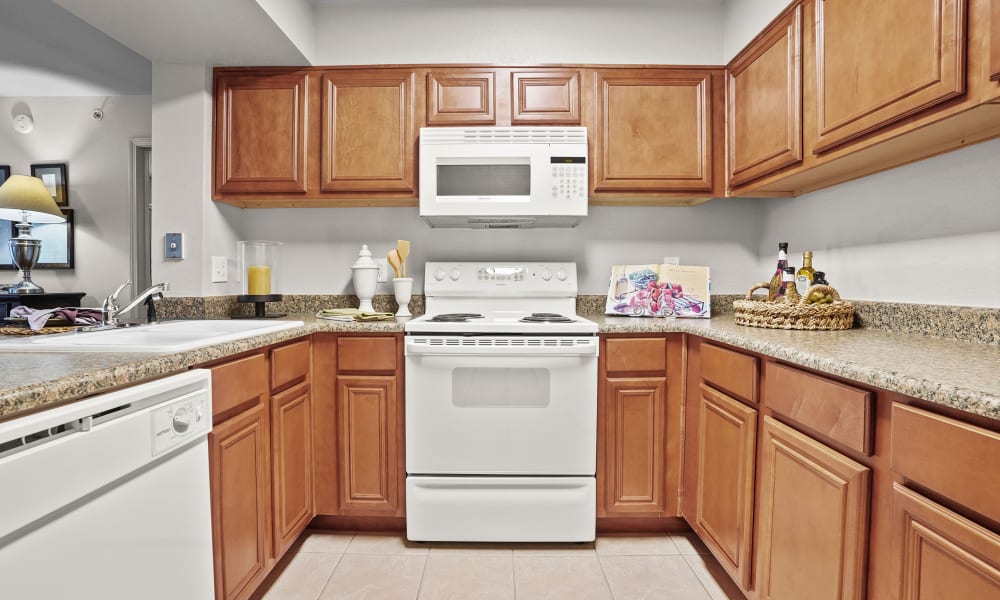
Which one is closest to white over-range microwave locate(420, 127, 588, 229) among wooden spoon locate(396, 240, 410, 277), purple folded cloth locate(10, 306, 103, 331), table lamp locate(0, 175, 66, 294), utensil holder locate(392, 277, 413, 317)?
wooden spoon locate(396, 240, 410, 277)

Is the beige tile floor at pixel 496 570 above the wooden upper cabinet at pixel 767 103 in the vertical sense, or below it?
below

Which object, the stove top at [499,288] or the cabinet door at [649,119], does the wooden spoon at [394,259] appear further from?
the cabinet door at [649,119]

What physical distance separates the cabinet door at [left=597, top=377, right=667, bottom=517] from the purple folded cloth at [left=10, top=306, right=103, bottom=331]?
1.79 metres

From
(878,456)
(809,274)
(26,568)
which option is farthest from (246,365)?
(809,274)

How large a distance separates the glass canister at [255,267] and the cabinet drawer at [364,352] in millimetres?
611

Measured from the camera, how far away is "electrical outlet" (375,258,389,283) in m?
2.41

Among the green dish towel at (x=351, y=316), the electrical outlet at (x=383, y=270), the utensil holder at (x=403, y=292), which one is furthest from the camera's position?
the electrical outlet at (x=383, y=270)

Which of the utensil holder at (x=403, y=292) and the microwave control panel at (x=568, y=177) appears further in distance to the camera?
the utensil holder at (x=403, y=292)

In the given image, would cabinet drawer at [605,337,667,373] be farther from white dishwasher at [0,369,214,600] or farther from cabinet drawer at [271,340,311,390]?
white dishwasher at [0,369,214,600]

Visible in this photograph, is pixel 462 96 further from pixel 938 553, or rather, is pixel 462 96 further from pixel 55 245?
pixel 55 245

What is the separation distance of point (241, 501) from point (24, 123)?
2.83 meters

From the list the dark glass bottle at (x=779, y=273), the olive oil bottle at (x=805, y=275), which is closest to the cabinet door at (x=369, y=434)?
the dark glass bottle at (x=779, y=273)

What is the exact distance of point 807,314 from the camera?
1.54 m

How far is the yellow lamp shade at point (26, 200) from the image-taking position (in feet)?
7.54
